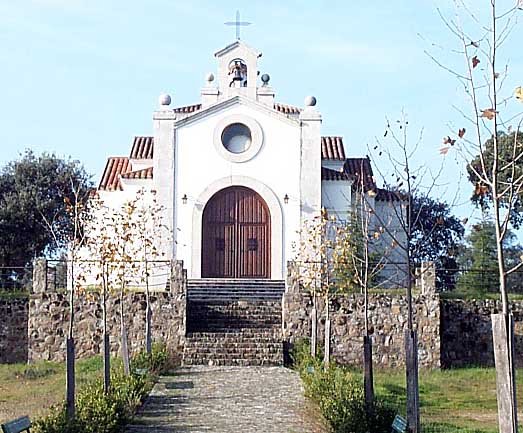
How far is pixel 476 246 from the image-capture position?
3162cm

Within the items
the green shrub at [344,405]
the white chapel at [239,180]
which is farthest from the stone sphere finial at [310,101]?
the green shrub at [344,405]

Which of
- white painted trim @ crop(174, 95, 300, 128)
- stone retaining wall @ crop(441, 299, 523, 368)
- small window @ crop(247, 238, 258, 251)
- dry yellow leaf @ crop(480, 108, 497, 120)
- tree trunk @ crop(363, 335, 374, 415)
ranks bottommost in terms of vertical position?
tree trunk @ crop(363, 335, 374, 415)

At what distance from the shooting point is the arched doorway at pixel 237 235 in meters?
30.9

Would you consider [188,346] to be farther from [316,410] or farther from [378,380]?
[316,410]

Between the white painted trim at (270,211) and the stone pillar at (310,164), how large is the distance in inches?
33.4

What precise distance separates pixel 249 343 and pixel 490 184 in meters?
15.3

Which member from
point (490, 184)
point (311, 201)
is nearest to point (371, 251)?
point (311, 201)

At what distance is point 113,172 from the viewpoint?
34.0 meters

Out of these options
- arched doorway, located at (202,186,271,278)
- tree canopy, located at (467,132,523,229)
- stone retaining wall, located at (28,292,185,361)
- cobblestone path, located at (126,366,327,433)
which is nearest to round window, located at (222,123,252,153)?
arched doorway, located at (202,186,271,278)

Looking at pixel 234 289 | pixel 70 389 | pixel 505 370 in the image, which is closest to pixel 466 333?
pixel 234 289

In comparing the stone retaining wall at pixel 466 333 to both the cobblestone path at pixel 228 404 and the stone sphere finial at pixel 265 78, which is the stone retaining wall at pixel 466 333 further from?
the stone sphere finial at pixel 265 78

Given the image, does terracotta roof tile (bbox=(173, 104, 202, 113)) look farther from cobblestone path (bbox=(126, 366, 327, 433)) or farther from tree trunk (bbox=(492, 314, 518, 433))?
tree trunk (bbox=(492, 314, 518, 433))

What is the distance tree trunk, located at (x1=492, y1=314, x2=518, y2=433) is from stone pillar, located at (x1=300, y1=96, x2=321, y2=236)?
2225 centimetres

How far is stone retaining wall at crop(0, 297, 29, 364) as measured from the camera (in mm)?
25938
